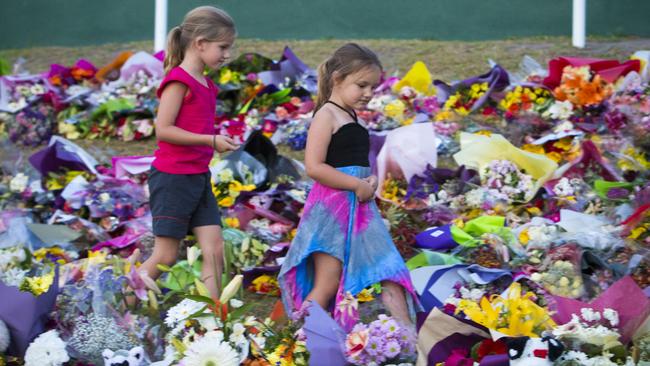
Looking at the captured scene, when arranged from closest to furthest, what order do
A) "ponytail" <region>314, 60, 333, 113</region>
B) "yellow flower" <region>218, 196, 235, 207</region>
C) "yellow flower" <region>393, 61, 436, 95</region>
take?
"ponytail" <region>314, 60, 333, 113</region> < "yellow flower" <region>218, 196, 235, 207</region> < "yellow flower" <region>393, 61, 436, 95</region>

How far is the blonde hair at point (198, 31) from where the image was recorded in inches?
155

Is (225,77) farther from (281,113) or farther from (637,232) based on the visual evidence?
(637,232)

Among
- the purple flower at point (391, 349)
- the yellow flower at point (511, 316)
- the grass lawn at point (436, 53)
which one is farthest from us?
the grass lawn at point (436, 53)

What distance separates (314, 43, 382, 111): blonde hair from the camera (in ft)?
11.7

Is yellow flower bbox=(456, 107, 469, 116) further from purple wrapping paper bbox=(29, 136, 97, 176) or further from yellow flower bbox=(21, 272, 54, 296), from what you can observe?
yellow flower bbox=(21, 272, 54, 296)

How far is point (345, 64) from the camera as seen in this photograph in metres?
3.59

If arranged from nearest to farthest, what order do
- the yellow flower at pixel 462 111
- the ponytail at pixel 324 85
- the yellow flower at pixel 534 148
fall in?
1. the ponytail at pixel 324 85
2. the yellow flower at pixel 534 148
3. the yellow flower at pixel 462 111

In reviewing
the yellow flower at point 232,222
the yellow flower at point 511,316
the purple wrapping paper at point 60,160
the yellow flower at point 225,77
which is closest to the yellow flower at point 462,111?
the yellow flower at point 225,77

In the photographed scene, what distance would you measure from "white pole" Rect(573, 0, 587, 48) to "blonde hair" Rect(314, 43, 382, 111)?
507 centimetres

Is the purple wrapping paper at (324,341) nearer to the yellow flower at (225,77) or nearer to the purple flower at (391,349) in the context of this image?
the purple flower at (391,349)

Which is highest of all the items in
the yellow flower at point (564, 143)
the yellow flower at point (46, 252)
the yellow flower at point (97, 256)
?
the yellow flower at point (564, 143)

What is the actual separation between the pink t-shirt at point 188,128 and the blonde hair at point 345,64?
0.56 metres

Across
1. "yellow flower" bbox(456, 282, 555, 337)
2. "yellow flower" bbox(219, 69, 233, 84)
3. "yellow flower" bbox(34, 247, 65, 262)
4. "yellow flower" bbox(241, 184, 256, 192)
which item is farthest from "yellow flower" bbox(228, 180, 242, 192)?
"yellow flower" bbox(456, 282, 555, 337)

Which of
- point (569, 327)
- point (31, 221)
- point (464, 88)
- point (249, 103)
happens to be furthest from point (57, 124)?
point (569, 327)
